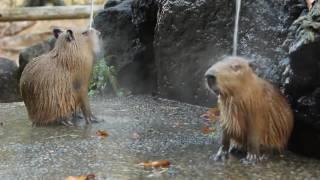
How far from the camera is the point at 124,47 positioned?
800cm

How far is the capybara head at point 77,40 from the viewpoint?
561 cm

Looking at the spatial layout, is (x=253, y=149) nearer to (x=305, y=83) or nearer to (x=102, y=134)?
(x=305, y=83)

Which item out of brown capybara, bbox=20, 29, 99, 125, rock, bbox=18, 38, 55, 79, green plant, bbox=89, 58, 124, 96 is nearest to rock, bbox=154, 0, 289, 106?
green plant, bbox=89, 58, 124, 96

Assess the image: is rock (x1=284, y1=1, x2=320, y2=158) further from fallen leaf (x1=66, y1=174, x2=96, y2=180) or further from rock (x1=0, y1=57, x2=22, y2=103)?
rock (x1=0, y1=57, x2=22, y2=103)

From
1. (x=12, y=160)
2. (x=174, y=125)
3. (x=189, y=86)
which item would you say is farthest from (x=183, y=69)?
(x=12, y=160)

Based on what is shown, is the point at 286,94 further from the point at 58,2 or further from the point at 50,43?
the point at 58,2

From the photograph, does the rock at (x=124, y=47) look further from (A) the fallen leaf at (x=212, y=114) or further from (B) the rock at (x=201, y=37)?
(A) the fallen leaf at (x=212, y=114)

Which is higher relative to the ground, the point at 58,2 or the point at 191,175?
the point at 58,2

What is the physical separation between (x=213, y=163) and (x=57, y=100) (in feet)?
6.20

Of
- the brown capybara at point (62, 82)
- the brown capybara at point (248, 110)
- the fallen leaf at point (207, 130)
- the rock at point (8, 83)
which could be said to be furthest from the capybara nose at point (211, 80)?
the rock at point (8, 83)

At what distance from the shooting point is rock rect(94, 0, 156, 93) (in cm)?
781

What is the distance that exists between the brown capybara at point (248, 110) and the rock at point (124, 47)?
135 inches

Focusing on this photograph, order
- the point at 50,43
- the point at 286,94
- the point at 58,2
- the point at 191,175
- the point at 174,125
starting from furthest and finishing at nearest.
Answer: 1. the point at 58,2
2. the point at 50,43
3. the point at 174,125
4. the point at 286,94
5. the point at 191,175

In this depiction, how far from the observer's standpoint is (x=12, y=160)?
444cm
